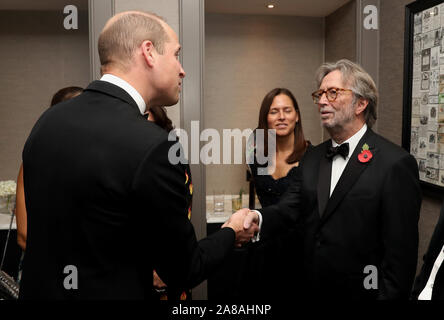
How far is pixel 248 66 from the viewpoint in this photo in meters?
3.79

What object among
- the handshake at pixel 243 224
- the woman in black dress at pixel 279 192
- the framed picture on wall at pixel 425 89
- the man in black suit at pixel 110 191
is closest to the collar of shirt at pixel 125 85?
the man in black suit at pixel 110 191

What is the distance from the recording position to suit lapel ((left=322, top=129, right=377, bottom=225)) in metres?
1.86

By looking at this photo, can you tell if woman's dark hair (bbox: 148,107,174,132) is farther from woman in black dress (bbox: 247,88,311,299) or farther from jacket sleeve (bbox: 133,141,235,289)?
jacket sleeve (bbox: 133,141,235,289)

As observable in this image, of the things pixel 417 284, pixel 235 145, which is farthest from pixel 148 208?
pixel 235 145

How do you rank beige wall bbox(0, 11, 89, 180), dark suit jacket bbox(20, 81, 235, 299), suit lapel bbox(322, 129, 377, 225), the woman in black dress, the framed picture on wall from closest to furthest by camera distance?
dark suit jacket bbox(20, 81, 235, 299) < suit lapel bbox(322, 129, 377, 225) < the framed picture on wall < the woman in black dress < beige wall bbox(0, 11, 89, 180)

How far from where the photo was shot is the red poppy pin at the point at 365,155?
1.87 m

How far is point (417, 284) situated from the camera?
151 centimetres

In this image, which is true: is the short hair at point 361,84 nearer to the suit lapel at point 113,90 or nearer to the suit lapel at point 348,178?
the suit lapel at point 348,178

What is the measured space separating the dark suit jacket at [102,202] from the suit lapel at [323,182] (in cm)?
95

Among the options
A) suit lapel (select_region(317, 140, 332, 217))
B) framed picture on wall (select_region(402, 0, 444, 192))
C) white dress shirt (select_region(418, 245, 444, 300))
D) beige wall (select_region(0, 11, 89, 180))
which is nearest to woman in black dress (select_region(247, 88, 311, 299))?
suit lapel (select_region(317, 140, 332, 217))

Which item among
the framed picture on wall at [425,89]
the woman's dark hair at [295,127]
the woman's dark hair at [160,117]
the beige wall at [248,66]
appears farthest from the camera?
the beige wall at [248,66]

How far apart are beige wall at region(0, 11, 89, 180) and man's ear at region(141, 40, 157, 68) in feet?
8.08

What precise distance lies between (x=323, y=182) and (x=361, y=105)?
47 cm
